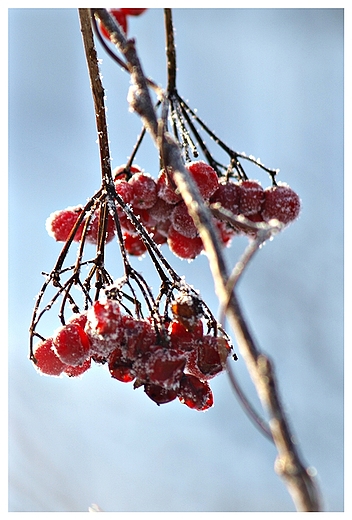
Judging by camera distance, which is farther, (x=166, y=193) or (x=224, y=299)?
(x=166, y=193)

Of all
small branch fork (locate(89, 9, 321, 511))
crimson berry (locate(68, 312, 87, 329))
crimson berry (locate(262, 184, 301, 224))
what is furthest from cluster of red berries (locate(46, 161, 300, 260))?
small branch fork (locate(89, 9, 321, 511))

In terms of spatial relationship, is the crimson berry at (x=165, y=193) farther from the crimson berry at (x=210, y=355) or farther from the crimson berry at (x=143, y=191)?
the crimson berry at (x=210, y=355)

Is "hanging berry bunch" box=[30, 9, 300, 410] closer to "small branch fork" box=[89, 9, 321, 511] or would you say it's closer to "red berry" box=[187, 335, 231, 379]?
"red berry" box=[187, 335, 231, 379]

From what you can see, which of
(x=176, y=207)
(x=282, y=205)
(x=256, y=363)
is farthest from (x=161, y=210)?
(x=256, y=363)
